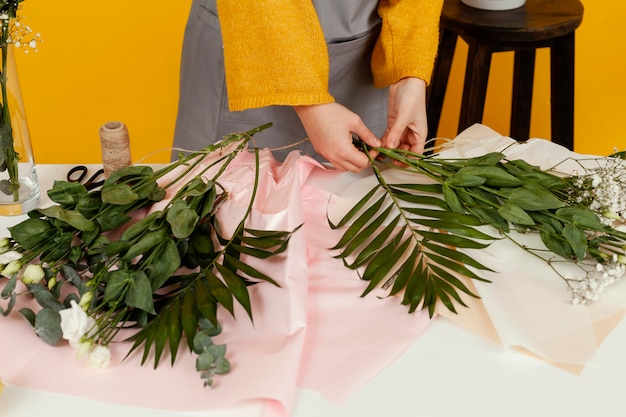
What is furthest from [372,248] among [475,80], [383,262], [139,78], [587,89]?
[587,89]

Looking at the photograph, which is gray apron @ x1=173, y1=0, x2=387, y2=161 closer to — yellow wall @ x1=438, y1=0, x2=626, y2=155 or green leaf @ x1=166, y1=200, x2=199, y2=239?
green leaf @ x1=166, y1=200, x2=199, y2=239

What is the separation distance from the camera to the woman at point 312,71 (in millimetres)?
1153

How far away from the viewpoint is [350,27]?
141 cm

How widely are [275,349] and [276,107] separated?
696mm

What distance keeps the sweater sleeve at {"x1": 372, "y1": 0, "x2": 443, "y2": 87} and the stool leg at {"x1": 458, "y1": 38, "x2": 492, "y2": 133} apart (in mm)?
717

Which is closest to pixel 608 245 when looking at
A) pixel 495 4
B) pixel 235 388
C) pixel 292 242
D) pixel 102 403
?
pixel 292 242

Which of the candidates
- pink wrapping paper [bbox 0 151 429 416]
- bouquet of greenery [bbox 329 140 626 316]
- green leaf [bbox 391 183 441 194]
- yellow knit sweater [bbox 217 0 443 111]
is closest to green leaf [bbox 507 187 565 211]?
bouquet of greenery [bbox 329 140 626 316]

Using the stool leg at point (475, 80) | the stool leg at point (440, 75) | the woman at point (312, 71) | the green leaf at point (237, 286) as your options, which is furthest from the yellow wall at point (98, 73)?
the green leaf at point (237, 286)

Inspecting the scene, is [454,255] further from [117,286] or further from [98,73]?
[98,73]

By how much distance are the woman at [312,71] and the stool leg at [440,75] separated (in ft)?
2.48

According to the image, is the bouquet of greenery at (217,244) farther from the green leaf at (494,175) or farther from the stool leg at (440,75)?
the stool leg at (440,75)

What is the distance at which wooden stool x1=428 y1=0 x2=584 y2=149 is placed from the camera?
1.97m

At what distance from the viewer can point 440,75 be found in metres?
2.30

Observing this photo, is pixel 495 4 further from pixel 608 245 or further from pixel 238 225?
pixel 238 225
